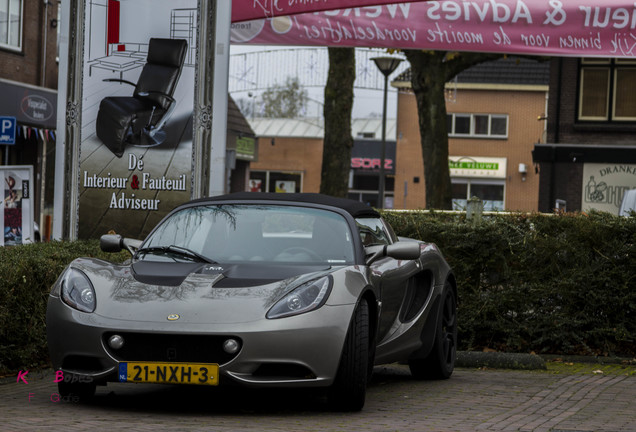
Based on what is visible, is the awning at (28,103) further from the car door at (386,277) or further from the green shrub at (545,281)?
the car door at (386,277)

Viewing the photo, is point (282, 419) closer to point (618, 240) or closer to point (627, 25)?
point (618, 240)

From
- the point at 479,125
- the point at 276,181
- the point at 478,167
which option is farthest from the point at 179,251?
the point at 276,181

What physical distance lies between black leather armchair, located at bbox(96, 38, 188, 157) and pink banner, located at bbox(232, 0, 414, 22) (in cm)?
88

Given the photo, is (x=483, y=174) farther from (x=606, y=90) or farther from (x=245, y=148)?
(x=606, y=90)

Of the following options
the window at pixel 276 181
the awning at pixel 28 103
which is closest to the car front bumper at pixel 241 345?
the awning at pixel 28 103

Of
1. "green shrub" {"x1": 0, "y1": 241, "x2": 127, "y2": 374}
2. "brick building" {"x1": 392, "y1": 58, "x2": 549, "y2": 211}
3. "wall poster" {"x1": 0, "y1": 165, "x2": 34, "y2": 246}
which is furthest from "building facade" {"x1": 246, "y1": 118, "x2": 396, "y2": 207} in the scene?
"green shrub" {"x1": 0, "y1": 241, "x2": 127, "y2": 374}

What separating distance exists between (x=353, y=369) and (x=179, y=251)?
1.51m

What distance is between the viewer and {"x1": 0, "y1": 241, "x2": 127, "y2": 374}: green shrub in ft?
26.8

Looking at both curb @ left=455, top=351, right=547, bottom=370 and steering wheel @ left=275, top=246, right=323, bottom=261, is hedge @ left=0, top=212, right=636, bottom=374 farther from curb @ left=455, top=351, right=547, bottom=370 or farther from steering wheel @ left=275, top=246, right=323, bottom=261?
steering wheel @ left=275, top=246, right=323, bottom=261

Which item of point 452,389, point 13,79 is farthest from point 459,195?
point 452,389

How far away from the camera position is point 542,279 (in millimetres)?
10688

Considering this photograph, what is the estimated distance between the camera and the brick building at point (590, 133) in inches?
1475

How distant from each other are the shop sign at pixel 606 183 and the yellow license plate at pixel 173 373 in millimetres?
32472

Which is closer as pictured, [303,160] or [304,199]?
[304,199]
